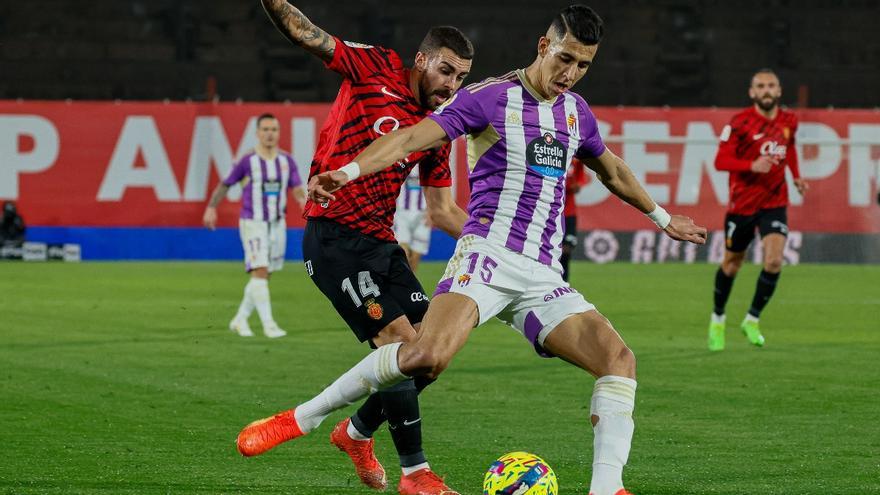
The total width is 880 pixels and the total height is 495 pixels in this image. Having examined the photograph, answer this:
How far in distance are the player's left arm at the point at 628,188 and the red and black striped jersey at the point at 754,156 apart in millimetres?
6737

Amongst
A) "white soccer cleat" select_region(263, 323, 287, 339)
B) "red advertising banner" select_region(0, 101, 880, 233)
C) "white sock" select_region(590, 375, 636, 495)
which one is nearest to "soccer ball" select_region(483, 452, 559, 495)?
"white sock" select_region(590, 375, 636, 495)

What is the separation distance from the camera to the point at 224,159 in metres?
26.3

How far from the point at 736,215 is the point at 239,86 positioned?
53.6 ft

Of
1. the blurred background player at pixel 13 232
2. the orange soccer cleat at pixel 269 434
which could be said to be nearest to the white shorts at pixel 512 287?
the orange soccer cleat at pixel 269 434

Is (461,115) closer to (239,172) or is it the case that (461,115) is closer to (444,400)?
(444,400)

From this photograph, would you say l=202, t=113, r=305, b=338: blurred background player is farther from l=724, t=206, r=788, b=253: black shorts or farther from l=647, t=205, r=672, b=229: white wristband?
l=647, t=205, r=672, b=229: white wristband

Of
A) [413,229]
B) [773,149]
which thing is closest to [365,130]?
[773,149]

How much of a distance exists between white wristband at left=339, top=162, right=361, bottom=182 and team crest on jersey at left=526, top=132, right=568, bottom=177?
0.89 meters

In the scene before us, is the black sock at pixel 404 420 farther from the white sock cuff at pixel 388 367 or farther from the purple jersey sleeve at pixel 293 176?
the purple jersey sleeve at pixel 293 176

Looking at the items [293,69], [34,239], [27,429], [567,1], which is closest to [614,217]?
[567,1]

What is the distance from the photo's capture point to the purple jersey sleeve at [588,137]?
6441 mm

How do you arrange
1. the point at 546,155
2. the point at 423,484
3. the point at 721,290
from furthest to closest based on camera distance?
the point at 721,290 < the point at 423,484 < the point at 546,155

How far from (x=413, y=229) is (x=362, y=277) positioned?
12.1m

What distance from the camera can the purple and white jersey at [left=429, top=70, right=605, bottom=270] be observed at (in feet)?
20.4
